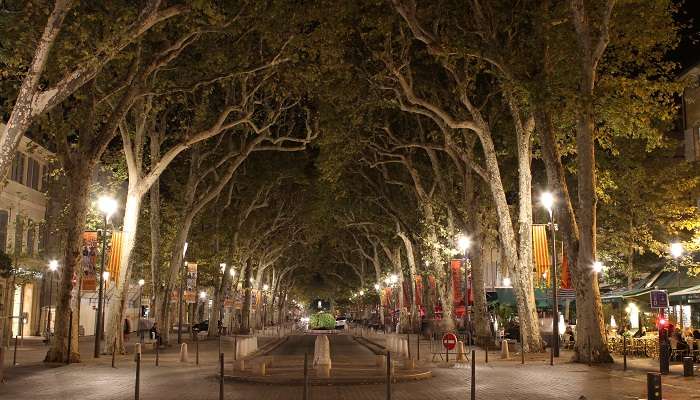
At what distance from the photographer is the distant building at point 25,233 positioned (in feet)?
136

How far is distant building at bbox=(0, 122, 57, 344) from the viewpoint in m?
41.4

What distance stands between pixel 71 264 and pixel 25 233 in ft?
71.6

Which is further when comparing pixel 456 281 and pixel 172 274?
pixel 456 281

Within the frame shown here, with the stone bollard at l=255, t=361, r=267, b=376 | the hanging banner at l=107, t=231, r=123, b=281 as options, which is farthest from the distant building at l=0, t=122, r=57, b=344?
the stone bollard at l=255, t=361, r=267, b=376

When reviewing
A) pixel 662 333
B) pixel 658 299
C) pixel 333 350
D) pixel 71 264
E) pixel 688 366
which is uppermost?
pixel 71 264

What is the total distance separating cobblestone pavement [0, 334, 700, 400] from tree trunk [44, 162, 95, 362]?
3.39ft

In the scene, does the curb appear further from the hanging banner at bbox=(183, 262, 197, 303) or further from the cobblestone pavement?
the hanging banner at bbox=(183, 262, 197, 303)

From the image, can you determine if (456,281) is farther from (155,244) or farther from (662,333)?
(662,333)

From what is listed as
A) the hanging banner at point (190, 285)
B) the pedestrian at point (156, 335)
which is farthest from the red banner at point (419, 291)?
the pedestrian at point (156, 335)

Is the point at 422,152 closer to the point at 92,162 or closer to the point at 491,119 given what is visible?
the point at 491,119

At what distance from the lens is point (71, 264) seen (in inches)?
971

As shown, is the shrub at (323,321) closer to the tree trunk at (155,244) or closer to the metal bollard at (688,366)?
the tree trunk at (155,244)

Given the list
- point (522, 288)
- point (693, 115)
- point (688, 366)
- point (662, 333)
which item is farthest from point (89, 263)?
point (693, 115)

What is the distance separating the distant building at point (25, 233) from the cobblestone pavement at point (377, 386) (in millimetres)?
18654
